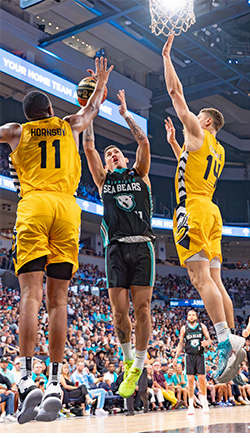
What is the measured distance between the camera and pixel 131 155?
1330 inches

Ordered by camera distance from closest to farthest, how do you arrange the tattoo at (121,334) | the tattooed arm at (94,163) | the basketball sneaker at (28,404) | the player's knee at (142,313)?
the basketball sneaker at (28,404)
the player's knee at (142,313)
the tattoo at (121,334)
the tattooed arm at (94,163)

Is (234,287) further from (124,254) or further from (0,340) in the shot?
(124,254)

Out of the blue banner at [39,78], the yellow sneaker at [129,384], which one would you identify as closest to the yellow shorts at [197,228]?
the yellow sneaker at [129,384]

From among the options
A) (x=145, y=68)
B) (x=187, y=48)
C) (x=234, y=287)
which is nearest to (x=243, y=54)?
(x=187, y=48)

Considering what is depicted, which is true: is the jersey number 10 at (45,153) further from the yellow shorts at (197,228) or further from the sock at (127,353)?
the sock at (127,353)

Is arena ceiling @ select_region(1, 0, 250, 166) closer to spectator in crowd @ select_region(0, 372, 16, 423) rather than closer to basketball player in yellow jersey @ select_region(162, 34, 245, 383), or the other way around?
spectator in crowd @ select_region(0, 372, 16, 423)

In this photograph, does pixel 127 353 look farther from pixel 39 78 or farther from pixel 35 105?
pixel 39 78

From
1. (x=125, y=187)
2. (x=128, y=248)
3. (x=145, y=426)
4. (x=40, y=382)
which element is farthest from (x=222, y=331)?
(x=40, y=382)

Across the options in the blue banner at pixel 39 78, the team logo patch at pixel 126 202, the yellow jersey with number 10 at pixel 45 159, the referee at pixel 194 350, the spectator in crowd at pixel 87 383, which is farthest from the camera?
the blue banner at pixel 39 78

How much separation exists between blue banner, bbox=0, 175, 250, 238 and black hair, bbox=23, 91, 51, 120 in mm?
16930

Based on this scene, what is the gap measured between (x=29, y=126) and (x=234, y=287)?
3101 centimetres

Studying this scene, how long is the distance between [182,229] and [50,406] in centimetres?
228

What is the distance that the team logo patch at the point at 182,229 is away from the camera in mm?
5371

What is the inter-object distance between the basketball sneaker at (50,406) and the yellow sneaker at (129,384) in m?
1.30
